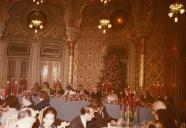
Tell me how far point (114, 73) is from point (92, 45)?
8.46ft

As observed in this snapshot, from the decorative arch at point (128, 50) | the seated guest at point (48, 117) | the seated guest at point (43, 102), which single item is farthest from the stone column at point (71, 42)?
the seated guest at point (48, 117)

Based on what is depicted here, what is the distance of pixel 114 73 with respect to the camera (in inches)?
698

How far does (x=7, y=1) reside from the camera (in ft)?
59.7

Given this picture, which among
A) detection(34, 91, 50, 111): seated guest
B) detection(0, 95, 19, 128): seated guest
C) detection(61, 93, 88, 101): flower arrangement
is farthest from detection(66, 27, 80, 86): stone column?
detection(0, 95, 19, 128): seated guest

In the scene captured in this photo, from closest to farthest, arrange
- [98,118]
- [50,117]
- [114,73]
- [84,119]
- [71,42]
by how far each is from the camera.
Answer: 1. [50,117]
2. [84,119]
3. [98,118]
4. [114,73]
5. [71,42]

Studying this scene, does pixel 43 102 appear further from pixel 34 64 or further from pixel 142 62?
pixel 34 64

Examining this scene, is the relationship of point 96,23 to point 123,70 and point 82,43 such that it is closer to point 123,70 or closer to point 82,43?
point 82,43

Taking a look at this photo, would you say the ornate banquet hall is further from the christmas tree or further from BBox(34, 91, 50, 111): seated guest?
BBox(34, 91, 50, 111): seated guest

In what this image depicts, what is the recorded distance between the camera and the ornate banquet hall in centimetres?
1775

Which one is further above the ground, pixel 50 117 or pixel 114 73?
pixel 114 73

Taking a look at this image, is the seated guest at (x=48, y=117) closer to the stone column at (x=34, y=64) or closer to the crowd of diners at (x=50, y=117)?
the crowd of diners at (x=50, y=117)

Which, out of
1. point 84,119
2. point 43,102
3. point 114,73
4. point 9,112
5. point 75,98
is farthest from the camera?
point 114,73

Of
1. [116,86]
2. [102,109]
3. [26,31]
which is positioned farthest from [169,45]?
[102,109]

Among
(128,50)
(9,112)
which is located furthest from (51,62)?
(9,112)
